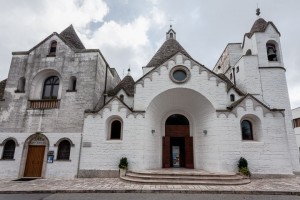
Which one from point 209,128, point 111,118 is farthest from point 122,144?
point 209,128

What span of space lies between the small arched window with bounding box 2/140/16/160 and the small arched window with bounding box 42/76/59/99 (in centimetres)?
401

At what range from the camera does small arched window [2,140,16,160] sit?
13328 millimetres

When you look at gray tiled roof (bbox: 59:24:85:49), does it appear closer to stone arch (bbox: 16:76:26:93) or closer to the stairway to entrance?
stone arch (bbox: 16:76:26:93)

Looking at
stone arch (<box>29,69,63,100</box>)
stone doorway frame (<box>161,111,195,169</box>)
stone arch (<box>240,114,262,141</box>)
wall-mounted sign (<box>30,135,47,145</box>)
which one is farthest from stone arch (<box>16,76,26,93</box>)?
stone arch (<box>240,114,262,141</box>)

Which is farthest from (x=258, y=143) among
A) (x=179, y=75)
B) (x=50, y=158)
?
(x=50, y=158)

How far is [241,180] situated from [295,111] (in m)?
22.8

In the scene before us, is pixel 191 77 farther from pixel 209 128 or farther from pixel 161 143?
pixel 161 143

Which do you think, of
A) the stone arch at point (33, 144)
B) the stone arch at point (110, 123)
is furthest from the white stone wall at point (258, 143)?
the stone arch at point (33, 144)

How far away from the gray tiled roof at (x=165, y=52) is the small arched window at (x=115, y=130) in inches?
A: 285

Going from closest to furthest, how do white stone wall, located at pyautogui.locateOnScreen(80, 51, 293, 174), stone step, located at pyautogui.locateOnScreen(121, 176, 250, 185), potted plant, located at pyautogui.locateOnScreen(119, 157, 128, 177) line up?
1. stone step, located at pyautogui.locateOnScreen(121, 176, 250, 185)
2. potted plant, located at pyautogui.locateOnScreen(119, 157, 128, 177)
3. white stone wall, located at pyautogui.locateOnScreen(80, 51, 293, 174)

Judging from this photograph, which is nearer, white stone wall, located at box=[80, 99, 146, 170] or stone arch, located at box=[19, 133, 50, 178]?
white stone wall, located at box=[80, 99, 146, 170]

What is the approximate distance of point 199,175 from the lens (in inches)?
420

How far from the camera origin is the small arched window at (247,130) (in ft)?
42.7

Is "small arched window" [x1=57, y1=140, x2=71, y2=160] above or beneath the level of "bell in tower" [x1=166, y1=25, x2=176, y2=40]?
beneath
